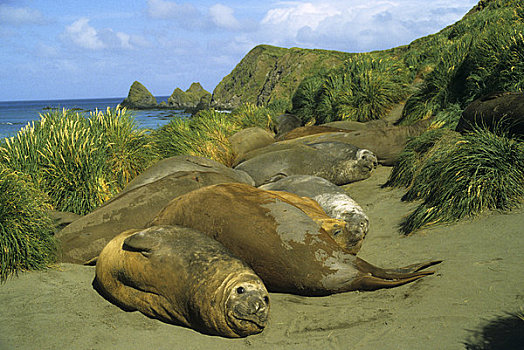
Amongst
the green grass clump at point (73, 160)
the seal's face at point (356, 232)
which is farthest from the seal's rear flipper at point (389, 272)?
Answer: the green grass clump at point (73, 160)

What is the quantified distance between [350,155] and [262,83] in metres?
72.8

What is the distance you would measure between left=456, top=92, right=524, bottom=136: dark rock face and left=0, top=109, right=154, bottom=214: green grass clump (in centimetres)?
572

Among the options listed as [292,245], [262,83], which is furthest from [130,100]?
[292,245]

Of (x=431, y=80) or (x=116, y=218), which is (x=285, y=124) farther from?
(x=116, y=218)

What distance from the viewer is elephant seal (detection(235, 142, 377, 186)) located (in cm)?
770

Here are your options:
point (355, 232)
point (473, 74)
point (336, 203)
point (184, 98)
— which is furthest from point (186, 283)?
point (184, 98)

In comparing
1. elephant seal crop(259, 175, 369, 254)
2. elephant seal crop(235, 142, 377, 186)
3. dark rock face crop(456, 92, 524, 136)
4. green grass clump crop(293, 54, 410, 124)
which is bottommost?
elephant seal crop(259, 175, 369, 254)

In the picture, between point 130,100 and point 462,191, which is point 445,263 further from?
point 130,100

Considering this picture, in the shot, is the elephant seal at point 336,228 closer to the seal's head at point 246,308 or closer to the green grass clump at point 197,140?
the seal's head at point 246,308

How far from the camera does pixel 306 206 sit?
5004 mm

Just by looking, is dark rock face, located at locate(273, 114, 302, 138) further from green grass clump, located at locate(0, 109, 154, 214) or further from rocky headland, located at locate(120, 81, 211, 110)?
rocky headland, located at locate(120, 81, 211, 110)

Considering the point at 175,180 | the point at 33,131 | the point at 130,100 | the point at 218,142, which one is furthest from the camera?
the point at 130,100

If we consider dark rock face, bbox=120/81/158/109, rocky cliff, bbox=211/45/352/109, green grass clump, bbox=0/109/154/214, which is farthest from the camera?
dark rock face, bbox=120/81/158/109

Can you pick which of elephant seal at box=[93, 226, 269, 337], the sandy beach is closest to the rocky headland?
the sandy beach
